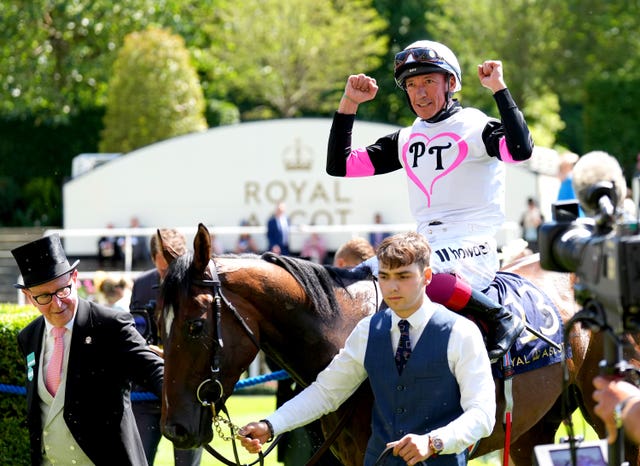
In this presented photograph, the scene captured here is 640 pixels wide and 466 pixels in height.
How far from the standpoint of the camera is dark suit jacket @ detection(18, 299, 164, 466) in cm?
509

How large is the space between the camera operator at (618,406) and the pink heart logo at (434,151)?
1.67 metres

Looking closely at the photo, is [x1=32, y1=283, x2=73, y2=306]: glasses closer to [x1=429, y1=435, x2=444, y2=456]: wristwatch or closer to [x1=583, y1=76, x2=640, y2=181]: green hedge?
[x1=429, y1=435, x2=444, y2=456]: wristwatch

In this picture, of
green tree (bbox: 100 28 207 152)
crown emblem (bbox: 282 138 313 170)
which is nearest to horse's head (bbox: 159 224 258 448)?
crown emblem (bbox: 282 138 313 170)

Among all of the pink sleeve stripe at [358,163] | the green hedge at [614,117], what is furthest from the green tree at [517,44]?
the pink sleeve stripe at [358,163]

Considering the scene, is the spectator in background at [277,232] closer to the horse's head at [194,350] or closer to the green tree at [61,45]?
the horse's head at [194,350]

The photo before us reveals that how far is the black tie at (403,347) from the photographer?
4273 mm

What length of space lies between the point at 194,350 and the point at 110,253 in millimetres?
18296

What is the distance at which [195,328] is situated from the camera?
Result: 4617mm

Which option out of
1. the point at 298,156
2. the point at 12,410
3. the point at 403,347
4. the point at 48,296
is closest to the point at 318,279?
the point at 403,347

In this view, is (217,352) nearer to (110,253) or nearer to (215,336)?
(215,336)

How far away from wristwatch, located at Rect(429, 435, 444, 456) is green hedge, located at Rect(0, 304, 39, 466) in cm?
383

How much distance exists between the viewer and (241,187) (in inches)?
1029

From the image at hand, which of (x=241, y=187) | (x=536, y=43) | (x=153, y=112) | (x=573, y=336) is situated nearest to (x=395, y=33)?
(x=536, y=43)

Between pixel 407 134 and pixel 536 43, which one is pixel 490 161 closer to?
pixel 407 134
